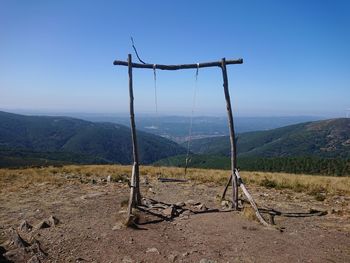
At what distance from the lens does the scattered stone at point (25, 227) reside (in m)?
11.0

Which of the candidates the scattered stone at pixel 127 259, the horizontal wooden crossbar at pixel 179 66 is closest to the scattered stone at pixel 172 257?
the scattered stone at pixel 127 259

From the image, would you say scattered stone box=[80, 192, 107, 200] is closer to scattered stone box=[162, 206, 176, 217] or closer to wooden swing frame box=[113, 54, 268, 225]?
wooden swing frame box=[113, 54, 268, 225]

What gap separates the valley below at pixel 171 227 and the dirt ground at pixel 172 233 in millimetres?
27

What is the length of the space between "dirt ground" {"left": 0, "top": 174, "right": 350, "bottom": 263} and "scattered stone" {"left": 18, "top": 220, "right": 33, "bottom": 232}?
200mm

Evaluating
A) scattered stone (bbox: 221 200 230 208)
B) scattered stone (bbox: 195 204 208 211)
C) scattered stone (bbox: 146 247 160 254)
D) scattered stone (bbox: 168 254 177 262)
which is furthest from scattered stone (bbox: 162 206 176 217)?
scattered stone (bbox: 168 254 177 262)

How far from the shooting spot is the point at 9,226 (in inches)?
455

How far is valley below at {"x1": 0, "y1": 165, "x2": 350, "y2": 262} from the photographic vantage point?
9156 millimetres

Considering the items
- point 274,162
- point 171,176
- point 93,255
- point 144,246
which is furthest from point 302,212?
point 274,162

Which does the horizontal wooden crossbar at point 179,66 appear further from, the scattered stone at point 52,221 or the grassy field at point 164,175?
the grassy field at point 164,175

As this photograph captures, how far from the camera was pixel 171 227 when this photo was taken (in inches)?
459

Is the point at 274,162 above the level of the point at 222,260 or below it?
below

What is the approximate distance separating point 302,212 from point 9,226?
11.4 m

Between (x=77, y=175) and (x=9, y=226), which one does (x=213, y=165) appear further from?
(x=9, y=226)

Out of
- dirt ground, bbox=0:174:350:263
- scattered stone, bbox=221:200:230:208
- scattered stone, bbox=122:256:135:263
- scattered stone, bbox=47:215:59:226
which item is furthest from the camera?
scattered stone, bbox=221:200:230:208
